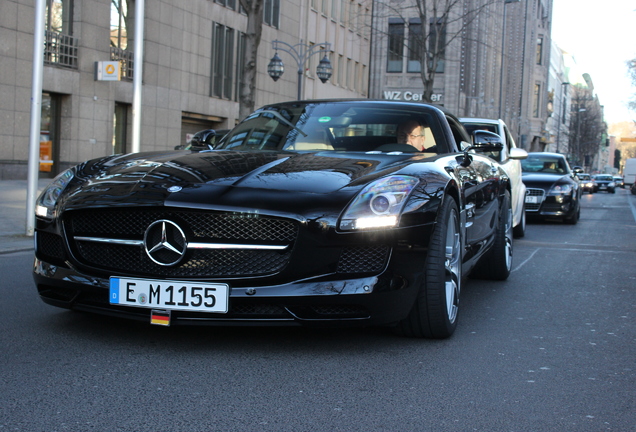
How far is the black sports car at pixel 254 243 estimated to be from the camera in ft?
12.5

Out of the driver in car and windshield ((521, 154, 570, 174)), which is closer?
the driver in car

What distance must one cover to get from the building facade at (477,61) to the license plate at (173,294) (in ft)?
124

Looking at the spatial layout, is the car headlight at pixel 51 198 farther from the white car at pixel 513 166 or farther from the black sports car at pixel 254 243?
the white car at pixel 513 166

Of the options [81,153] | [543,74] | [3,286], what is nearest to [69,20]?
[81,153]

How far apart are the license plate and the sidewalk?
4.92m

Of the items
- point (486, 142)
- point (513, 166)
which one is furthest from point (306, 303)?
point (513, 166)

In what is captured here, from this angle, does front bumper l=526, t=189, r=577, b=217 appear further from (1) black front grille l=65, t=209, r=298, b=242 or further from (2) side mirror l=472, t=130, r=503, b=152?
(1) black front grille l=65, t=209, r=298, b=242

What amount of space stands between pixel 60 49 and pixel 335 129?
19.9 meters

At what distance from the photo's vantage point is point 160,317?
3871 millimetres

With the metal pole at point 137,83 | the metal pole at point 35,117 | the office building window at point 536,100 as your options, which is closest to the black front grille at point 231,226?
the metal pole at point 35,117

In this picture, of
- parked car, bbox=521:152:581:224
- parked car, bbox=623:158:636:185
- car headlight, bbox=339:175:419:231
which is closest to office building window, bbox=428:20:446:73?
parked car, bbox=521:152:581:224

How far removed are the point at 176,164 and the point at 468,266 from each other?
2034 millimetres

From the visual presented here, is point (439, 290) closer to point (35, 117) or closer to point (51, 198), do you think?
point (51, 198)

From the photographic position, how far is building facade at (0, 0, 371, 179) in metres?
21.7
